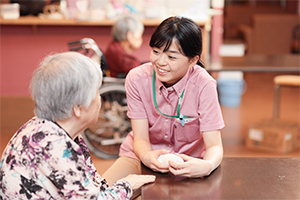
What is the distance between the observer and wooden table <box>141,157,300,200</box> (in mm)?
1310

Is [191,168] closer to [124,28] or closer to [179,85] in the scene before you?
[179,85]

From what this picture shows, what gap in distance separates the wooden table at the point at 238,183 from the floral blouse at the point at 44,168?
23 cm

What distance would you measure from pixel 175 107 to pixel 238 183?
47 centimetres

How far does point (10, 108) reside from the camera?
14.4ft

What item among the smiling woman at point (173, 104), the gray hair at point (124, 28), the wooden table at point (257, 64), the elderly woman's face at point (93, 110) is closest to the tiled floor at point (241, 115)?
the wooden table at point (257, 64)

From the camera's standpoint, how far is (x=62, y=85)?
48.6 inches

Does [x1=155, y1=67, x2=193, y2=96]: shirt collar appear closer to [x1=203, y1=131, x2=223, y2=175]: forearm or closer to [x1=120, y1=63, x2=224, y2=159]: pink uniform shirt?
[x1=120, y1=63, x2=224, y2=159]: pink uniform shirt

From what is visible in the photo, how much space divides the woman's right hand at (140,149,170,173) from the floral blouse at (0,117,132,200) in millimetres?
295

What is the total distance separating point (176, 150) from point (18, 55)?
10.1 feet

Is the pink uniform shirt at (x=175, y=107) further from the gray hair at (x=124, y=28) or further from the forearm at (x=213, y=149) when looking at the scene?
the gray hair at (x=124, y=28)

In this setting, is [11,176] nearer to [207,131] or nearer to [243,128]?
[207,131]

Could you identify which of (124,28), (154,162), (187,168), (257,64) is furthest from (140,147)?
(257,64)

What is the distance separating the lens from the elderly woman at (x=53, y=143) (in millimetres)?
1212

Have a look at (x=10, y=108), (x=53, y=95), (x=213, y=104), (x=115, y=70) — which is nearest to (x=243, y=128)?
(x=115, y=70)
